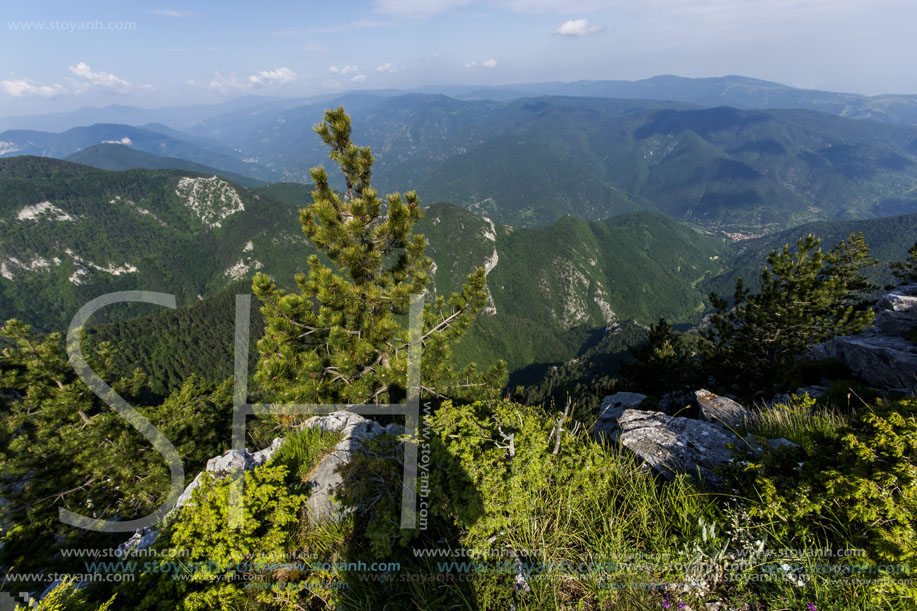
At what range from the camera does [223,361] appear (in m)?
124

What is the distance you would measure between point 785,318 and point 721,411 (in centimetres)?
1575

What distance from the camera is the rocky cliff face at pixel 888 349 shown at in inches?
459

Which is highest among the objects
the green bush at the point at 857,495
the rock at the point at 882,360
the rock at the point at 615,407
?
the green bush at the point at 857,495

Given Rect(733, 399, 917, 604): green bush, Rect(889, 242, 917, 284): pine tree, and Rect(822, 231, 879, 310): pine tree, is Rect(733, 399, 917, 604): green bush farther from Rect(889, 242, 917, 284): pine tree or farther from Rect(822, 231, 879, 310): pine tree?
Rect(822, 231, 879, 310): pine tree

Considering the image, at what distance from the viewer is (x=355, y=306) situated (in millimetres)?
9641

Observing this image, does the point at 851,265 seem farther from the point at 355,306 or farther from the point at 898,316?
the point at 355,306

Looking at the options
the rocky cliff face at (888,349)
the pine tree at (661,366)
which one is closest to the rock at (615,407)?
the pine tree at (661,366)

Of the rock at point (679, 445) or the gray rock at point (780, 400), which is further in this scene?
the gray rock at point (780, 400)

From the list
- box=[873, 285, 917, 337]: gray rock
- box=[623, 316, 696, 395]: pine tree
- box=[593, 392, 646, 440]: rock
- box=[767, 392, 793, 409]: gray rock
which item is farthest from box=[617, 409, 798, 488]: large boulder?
box=[623, 316, 696, 395]: pine tree

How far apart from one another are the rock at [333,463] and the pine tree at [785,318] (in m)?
20.3

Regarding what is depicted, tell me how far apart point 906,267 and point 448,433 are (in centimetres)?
3051

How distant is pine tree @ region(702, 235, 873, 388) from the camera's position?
61.1 feet

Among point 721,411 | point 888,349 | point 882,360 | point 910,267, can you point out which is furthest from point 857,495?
point 910,267

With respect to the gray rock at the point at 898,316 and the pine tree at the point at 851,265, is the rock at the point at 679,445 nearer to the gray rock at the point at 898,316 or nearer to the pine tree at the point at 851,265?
the gray rock at the point at 898,316
